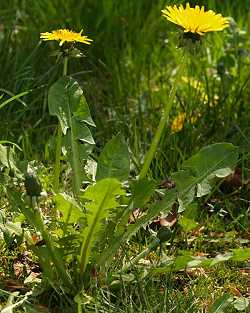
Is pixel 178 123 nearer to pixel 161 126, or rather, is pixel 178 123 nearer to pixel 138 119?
pixel 138 119

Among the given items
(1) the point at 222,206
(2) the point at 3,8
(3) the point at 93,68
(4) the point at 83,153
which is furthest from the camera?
(2) the point at 3,8

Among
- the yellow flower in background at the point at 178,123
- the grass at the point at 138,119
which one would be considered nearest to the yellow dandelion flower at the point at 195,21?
the grass at the point at 138,119

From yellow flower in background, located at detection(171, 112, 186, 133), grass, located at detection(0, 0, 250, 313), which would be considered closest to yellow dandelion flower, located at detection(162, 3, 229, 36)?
grass, located at detection(0, 0, 250, 313)

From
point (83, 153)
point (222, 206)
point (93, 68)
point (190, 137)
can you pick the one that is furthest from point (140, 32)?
point (83, 153)

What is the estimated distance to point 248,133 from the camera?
275 cm

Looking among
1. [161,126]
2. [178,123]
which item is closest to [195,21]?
[161,126]

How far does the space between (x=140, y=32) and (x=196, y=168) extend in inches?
58.5

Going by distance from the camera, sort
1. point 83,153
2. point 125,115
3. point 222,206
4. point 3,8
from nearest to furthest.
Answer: point 83,153
point 222,206
point 125,115
point 3,8

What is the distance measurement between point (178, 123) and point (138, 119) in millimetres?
171

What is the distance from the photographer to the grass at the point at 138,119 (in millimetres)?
1968

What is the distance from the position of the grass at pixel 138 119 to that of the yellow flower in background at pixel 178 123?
1.2 inches

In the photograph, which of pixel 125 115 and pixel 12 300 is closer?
pixel 12 300

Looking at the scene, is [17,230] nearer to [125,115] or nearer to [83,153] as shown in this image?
[83,153]

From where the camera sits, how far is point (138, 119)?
115 inches
